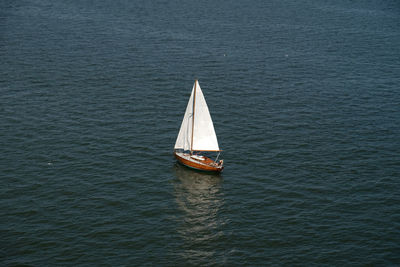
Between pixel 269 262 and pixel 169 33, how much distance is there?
116427 mm

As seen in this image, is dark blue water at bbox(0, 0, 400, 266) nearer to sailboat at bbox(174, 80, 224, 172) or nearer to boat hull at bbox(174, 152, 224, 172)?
boat hull at bbox(174, 152, 224, 172)

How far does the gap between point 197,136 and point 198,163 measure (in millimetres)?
5909

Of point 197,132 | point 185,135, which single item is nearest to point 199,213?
point 197,132

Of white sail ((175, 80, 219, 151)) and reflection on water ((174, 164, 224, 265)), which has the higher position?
white sail ((175, 80, 219, 151))

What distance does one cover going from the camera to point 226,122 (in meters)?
110

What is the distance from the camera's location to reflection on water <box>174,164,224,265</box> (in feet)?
234

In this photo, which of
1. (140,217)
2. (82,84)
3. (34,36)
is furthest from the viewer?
(34,36)

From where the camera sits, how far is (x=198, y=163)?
A: 90.1 m

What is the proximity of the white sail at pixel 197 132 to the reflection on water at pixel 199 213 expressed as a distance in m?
4.67

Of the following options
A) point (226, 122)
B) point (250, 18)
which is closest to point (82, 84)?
point (226, 122)

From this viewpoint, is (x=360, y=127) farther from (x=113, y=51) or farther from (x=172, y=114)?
(x=113, y=51)

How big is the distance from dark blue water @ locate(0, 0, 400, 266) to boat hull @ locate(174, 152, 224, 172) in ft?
4.80

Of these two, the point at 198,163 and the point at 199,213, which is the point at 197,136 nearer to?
the point at 198,163

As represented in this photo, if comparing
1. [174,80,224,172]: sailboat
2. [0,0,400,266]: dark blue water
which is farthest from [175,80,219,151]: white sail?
[0,0,400,266]: dark blue water
